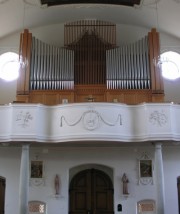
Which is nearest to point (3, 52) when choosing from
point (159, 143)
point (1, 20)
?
point (1, 20)

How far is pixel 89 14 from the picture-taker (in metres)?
17.3

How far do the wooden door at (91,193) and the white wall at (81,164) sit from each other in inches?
27.2

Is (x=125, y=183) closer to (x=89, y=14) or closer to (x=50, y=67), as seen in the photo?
(x=50, y=67)

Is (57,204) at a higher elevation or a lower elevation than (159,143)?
lower

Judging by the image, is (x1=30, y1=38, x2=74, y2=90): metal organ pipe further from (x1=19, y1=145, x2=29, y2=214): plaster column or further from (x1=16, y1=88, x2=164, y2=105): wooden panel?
(x1=19, y1=145, x2=29, y2=214): plaster column

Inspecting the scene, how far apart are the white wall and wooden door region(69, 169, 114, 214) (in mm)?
690

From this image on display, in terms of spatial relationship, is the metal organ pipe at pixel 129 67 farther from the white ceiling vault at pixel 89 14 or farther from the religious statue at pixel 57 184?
the religious statue at pixel 57 184

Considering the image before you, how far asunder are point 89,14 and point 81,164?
6.97m

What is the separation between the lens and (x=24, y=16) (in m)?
16.8

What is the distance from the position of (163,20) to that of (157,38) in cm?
122

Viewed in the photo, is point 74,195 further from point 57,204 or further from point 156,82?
point 156,82

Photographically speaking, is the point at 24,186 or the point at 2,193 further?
the point at 2,193

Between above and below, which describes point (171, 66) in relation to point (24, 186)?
above

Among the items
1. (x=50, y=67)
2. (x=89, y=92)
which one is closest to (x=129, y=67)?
(x=89, y=92)
